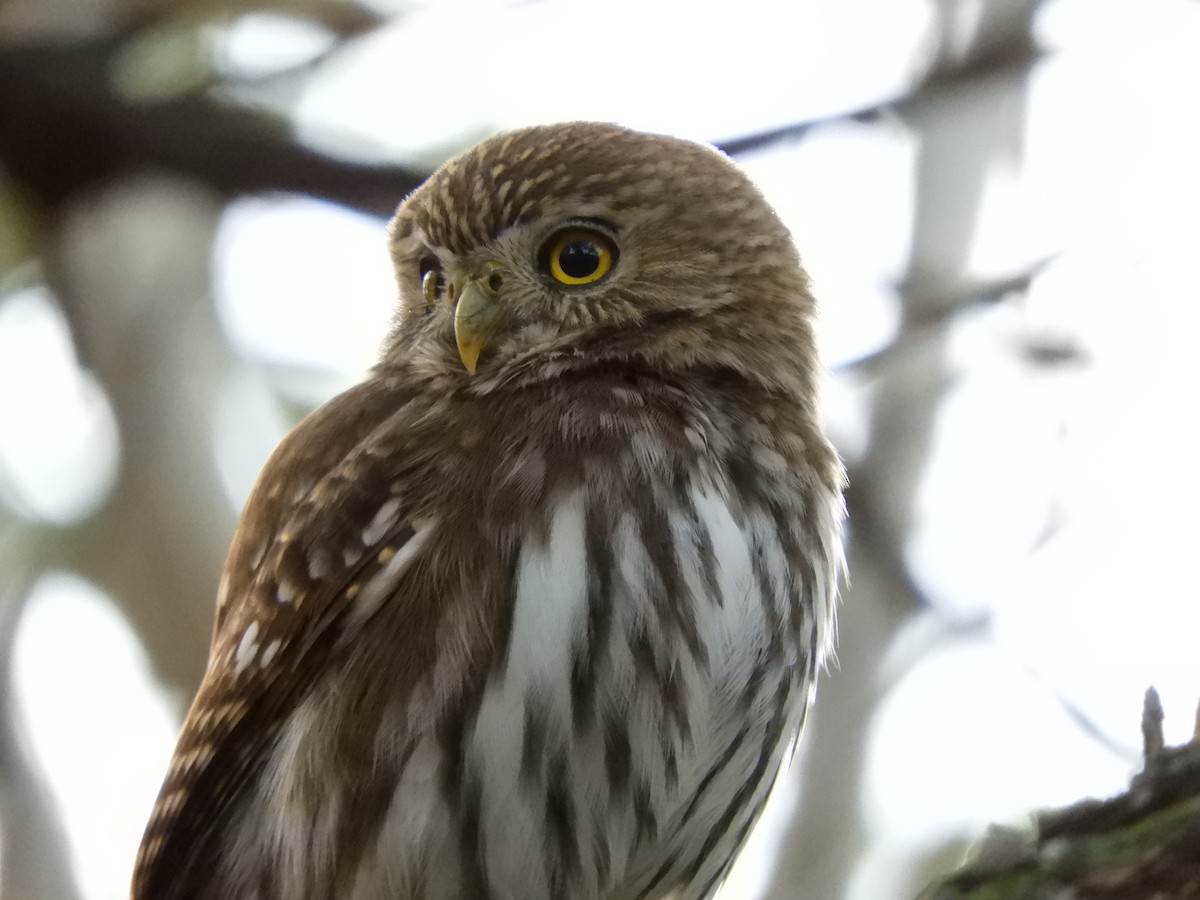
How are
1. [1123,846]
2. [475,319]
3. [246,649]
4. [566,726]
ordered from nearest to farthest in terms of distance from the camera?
[1123,846] < [566,726] < [246,649] < [475,319]

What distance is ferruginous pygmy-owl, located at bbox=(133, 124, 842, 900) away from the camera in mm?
2047

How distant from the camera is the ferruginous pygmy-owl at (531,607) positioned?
80.6 inches

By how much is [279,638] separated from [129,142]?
1.81 m

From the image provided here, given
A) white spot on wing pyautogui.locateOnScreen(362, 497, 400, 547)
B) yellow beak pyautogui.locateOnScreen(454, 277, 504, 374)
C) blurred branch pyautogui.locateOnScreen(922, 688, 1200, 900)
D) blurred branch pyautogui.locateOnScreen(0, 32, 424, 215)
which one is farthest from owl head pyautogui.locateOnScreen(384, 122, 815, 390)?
blurred branch pyautogui.locateOnScreen(922, 688, 1200, 900)

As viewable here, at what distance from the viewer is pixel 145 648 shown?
3.30 m

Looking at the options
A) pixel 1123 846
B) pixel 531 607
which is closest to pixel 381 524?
pixel 531 607

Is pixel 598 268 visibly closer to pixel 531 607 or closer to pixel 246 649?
pixel 531 607

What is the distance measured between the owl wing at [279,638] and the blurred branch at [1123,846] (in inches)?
42.5

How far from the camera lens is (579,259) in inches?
102

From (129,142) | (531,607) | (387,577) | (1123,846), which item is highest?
(129,142)

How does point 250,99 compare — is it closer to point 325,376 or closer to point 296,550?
point 325,376

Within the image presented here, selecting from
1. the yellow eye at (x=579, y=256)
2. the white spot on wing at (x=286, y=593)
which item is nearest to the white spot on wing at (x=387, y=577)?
the white spot on wing at (x=286, y=593)

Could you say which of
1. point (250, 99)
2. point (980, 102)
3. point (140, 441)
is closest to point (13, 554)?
point (140, 441)

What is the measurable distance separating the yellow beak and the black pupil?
0.16 m
